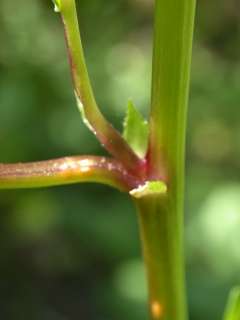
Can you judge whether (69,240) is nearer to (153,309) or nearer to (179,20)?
(153,309)

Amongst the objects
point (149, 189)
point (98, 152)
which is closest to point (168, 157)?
point (149, 189)

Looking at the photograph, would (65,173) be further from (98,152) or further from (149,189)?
(98,152)

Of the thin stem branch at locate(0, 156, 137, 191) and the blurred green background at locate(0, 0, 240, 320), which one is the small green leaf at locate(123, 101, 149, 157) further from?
the blurred green background at locate(0, 0, 240, 320)

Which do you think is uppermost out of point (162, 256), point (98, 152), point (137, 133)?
point (137, 133)

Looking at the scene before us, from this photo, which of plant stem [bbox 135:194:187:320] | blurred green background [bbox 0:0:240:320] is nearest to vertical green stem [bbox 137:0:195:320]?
plant stem [bbox 135:194:187:320]

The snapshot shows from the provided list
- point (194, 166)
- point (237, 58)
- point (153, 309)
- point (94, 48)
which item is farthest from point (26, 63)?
point (153, 309)

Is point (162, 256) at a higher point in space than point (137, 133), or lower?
lower
